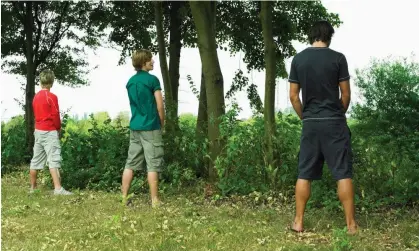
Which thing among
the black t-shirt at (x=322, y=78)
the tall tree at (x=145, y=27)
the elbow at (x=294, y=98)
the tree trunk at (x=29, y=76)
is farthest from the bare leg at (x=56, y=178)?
the tree trunk at (x=29, y=76)

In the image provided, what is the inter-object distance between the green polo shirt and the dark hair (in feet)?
7.29

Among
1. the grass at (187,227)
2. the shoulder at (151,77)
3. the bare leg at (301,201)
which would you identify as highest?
the shoulder at (151,77)

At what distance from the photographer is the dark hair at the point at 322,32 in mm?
5891

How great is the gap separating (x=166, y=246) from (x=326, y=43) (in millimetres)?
2566

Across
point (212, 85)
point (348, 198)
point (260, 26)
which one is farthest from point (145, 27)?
point (348, 198)

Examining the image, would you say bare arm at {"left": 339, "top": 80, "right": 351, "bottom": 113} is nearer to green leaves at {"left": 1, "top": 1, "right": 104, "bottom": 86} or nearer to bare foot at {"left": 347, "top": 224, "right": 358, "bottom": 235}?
bare foot at {"left": 347, "top": 224, "right": 358, "bottom": 235}

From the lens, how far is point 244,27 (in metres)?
15.9

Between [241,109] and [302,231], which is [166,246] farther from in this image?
[241,109]

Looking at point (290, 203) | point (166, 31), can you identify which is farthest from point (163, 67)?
point (290, 203)

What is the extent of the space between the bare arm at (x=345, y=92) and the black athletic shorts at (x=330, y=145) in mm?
164

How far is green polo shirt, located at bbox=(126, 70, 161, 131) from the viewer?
733cm

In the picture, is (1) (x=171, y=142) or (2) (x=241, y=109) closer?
(2) (x=241, y=109)

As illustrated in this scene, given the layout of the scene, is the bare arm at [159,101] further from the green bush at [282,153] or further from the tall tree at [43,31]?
the tall tree at [43,31]

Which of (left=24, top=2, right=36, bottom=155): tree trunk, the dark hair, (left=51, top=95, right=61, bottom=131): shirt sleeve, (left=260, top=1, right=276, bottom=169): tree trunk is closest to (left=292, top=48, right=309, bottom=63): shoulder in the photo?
the dark hair
